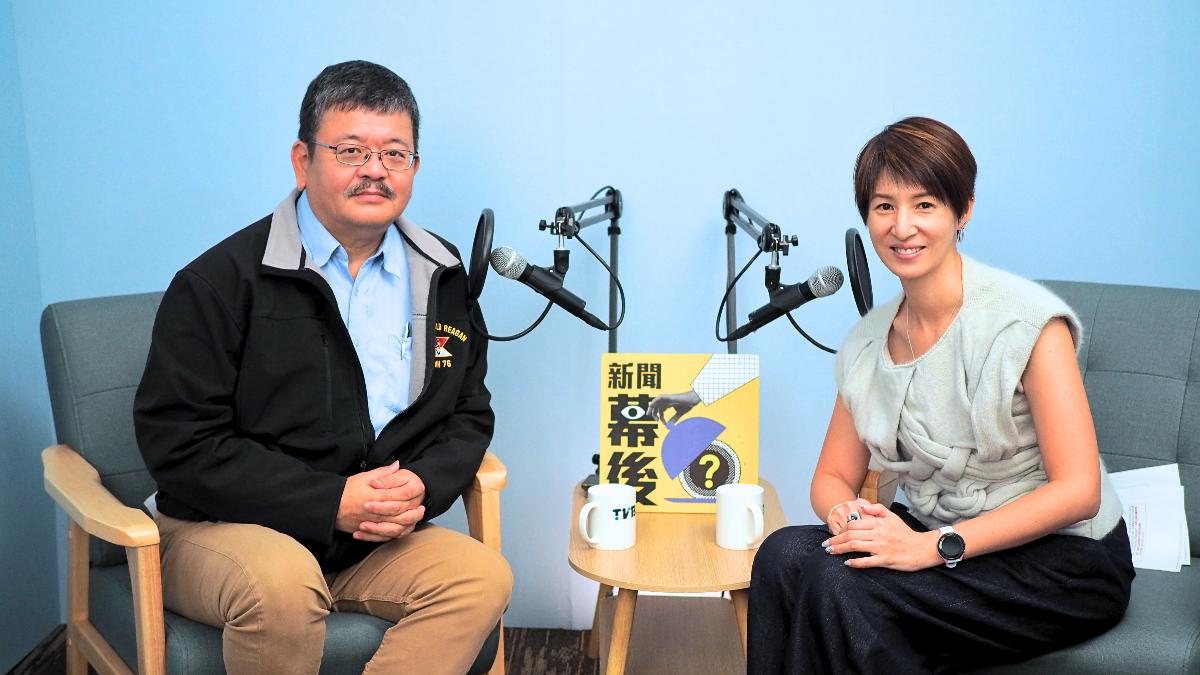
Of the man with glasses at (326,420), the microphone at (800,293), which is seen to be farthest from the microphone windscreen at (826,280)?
the man with glasses at (326,420)

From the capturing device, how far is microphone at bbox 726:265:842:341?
1921 millimetres

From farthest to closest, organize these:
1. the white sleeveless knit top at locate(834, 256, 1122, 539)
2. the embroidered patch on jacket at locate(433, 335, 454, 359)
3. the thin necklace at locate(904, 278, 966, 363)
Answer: the embroidered patch on jacket at locate(433, 335, 454, 359) → the thin necklace at locate(904, 278, 966, 363) → the white sleeveless knit top at locate(834, 256, 1122, 539)

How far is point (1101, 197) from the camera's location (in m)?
2.51

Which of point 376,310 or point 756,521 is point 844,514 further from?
point 376,310

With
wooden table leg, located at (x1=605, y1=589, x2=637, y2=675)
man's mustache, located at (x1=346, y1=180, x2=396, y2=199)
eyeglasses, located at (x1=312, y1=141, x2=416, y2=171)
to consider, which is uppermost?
eyeglasses, located at (x1=312, y1=141, x2=416, y2=171)

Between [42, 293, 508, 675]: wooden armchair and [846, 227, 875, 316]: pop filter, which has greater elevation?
[846, 227, 875, 316]: pop filter

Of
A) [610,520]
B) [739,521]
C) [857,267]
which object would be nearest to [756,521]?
[739,521]

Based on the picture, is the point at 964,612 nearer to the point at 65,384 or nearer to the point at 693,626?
the point at 693,626

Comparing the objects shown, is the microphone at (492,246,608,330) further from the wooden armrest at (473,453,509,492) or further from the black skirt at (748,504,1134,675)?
the black skirt at (748,504,1134,675)

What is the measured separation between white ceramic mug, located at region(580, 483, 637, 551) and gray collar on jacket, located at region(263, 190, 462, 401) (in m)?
0.36

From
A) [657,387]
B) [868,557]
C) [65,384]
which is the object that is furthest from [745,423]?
[65,384]

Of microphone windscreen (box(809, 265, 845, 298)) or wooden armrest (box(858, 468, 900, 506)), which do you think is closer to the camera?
microphone windscreen (box(809, 265, 845, 298))

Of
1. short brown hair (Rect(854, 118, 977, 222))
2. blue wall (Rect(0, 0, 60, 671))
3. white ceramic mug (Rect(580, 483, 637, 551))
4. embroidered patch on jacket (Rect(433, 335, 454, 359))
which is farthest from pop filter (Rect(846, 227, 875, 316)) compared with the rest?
blue wall (Rect(0, 0, 60, 671))

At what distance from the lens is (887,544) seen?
1677mm
